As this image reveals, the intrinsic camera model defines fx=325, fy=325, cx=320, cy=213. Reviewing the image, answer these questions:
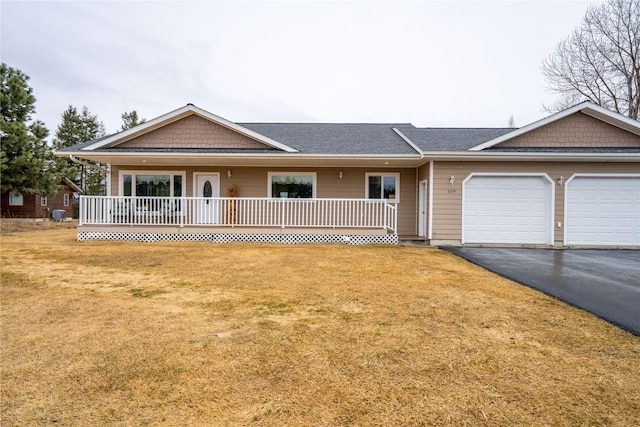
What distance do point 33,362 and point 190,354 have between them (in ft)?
4.07

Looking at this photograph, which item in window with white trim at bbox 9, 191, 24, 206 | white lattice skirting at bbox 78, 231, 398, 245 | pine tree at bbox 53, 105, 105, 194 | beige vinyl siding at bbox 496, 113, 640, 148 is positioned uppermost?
pine tree at bbox 53, 105, 105, 194

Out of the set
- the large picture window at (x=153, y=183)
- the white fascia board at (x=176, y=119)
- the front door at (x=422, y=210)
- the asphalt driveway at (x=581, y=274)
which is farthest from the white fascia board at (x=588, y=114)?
the large picture window at (x=153, y=183)

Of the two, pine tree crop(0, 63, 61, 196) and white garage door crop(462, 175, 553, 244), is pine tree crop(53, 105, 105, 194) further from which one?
white garage door crop(462, 175, 553, 244)

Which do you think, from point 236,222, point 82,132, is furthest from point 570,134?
point 82,132

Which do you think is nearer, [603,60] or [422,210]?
[422,210]

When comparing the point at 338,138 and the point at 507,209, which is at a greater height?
the point at 338,138

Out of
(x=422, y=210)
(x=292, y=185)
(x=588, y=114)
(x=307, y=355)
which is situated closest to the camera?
(x=307, y=355)

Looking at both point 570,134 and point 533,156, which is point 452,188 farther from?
point 570,134

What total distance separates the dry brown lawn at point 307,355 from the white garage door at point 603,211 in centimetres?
649

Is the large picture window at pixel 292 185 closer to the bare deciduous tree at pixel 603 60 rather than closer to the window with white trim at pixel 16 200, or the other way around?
the bare deciduous tree at pixel 603 60

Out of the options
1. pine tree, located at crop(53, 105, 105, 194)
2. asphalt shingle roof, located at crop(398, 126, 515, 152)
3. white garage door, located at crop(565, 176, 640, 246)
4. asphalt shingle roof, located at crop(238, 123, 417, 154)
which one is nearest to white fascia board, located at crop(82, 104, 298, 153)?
asphalt shingle roof, located at crop(238, 123, 417, 154)

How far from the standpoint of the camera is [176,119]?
11.1 metres

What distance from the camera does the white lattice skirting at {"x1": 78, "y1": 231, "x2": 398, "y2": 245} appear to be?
10.5 meters

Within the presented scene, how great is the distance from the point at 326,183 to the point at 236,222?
3.52m
